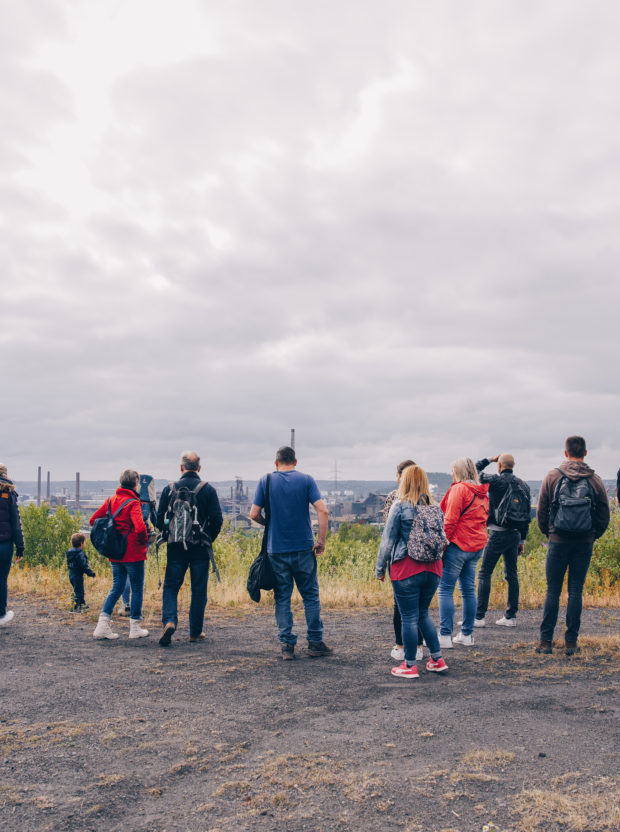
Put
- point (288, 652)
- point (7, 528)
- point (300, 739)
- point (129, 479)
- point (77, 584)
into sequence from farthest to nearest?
point (77, 584) < point (7, 528) < point (129, 479) < point (288, 652) < point (300, 739)

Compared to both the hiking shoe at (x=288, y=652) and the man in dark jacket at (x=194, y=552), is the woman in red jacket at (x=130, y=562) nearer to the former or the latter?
the man in dark jacket at (x=194, y=552)

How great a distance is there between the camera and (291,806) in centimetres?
378

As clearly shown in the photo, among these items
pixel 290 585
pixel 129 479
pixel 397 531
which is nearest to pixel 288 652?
pixel 290 585

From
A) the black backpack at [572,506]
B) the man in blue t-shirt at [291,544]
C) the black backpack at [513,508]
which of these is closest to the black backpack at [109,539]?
the man in blue t-shirt at [291,544]

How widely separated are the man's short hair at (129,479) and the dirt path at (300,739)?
194 cm

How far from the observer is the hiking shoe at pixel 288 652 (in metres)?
7.28

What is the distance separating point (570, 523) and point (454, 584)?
4.74 feet

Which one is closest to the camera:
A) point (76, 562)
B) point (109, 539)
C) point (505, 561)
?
point (109, 539)

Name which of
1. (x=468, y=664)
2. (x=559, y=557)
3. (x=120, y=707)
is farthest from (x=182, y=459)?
(x=559, y=557)

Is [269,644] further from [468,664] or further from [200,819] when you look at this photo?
[200,819]

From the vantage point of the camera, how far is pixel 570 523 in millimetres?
7395

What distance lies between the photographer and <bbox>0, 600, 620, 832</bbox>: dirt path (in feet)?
12.2

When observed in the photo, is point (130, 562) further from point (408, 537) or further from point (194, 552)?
point (408, 537)

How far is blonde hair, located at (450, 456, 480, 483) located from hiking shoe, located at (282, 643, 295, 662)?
2.67 meters
